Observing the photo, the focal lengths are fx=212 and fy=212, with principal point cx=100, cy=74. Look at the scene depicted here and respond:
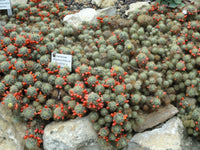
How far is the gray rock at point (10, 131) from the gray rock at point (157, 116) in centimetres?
207

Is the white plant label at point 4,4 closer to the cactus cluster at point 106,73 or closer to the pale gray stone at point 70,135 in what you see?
the cactus cluster at point 106,73

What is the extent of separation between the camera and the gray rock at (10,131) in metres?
3.69

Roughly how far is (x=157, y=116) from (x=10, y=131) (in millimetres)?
2692

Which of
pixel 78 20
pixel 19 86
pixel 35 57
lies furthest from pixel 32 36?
pixel 78 20

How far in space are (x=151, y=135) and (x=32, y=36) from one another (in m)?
2.98

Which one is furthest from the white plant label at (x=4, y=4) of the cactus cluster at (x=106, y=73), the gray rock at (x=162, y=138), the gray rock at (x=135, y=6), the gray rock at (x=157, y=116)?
the gray rock at (x=162, y=138)

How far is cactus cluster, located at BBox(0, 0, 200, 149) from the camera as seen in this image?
3.58 meters

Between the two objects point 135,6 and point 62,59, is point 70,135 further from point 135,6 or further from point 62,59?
point 135,6

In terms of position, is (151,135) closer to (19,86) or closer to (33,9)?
(19,86)

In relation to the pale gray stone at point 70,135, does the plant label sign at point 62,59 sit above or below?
above

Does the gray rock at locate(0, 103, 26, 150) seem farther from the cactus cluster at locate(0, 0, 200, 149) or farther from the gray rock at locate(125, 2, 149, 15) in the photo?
the gray rock at locate(125, 2, 149, 15)

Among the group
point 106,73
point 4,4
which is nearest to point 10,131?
point 106,73

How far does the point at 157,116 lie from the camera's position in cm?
400

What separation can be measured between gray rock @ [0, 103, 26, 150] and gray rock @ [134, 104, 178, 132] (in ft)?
6.79
